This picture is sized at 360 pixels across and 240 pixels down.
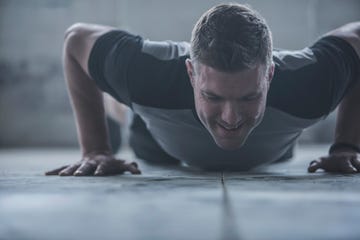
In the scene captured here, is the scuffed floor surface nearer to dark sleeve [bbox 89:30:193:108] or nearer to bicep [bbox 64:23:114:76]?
dark sleeve [bbox 89:30:193:108]

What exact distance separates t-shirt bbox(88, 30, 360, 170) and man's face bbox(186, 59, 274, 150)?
0.07 metres

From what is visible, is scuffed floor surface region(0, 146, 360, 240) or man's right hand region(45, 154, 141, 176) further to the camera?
man's right hand region(45, 154, 141, 176)

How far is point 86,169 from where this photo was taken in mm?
1490

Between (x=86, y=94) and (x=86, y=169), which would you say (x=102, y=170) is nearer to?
(x=86, y=169)

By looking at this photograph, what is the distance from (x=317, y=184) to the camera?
1.20 metres

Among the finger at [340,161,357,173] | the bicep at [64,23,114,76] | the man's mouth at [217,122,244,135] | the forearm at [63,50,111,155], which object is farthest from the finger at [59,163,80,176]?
the finger at [340,161,357,173]

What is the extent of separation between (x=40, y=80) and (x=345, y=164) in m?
2.76

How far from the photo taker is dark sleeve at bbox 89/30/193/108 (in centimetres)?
146

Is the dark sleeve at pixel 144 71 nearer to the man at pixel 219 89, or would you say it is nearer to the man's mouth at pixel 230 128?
the man at pixel 219 89

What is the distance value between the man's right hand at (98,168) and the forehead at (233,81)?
353 mm

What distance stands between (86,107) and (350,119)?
0.78 metres

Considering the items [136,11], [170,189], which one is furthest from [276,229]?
[136,11]

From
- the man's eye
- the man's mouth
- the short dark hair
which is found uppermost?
the short dark hair

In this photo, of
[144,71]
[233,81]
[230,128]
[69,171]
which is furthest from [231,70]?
[69,171]
